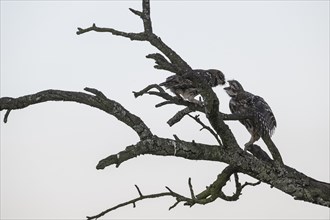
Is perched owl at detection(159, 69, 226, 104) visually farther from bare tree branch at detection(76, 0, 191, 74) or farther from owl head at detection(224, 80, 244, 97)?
bare tree branch at detection(76, 0, 191, 74)

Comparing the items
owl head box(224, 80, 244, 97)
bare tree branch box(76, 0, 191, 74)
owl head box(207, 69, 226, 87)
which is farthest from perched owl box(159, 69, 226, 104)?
bare tree branch box(76, 0, 191, 74)

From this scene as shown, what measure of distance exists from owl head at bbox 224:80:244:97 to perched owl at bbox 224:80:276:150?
0.42 ft

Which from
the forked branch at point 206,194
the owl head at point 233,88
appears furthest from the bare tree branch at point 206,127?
the owl head at point 233,88

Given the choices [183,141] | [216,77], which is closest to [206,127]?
[183,141]

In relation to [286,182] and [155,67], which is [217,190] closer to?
[286,182]

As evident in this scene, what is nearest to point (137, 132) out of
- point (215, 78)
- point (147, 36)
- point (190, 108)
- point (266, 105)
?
point (190, 108)

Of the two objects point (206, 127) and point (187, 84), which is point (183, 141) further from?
point (187, 84)

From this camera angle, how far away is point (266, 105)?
6.42 metres

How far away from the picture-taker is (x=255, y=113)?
6.18 m

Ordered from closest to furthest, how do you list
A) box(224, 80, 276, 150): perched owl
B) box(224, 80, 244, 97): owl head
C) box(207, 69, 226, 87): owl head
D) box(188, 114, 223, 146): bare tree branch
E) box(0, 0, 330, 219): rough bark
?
box(0, 0, 330, 219): rough bark, box(188, 114, 223, 146): bare tree branch, box(224, 80, 276, 150): perched owl, box(224, 80, 244, 97): owl head, box(207, 69, 226, 87): owl head

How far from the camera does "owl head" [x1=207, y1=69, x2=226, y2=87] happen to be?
8.81 m

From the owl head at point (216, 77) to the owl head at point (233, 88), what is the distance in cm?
111

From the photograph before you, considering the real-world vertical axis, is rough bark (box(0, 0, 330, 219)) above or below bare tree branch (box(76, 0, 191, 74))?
below

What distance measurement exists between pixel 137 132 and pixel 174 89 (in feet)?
7.95
